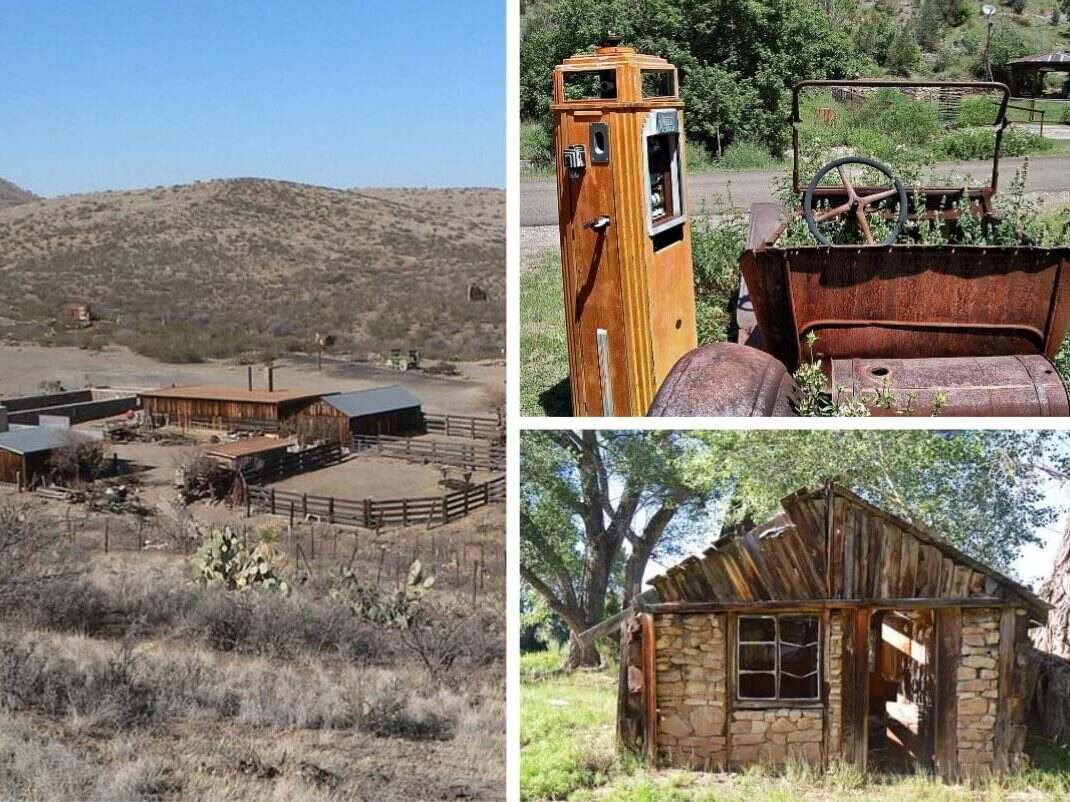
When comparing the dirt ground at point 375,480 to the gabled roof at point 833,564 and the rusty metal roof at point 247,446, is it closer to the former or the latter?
the rusty metal roof at point 247,446

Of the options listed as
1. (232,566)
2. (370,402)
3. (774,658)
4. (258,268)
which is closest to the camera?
(774,658)

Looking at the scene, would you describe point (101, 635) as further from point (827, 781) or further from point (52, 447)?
point (827, 781)

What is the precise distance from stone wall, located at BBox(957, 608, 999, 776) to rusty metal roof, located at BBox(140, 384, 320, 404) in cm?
900

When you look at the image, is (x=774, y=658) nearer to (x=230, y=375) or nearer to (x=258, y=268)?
(x=230, y=375)

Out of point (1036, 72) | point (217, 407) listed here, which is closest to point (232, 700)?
point (217, 407)

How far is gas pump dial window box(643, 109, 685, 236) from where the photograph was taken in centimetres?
515

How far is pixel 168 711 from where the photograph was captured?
741 cm

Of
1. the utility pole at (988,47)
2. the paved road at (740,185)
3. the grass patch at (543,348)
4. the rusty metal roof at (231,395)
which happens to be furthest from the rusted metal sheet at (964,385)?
the utility pole at (988,47)

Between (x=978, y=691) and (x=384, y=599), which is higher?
(x=978, y=691)

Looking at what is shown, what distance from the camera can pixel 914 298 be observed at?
15.5ft

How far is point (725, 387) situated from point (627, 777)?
1711mm

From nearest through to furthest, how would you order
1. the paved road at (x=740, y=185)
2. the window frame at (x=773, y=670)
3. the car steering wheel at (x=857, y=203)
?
the window frame at (x=773, y=670) < the car steering wheel at (x=857, y=203) < the paved road at (x=740, y=185)

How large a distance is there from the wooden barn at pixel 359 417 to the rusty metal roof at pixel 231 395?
0.27m

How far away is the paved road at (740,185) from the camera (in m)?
12.0
